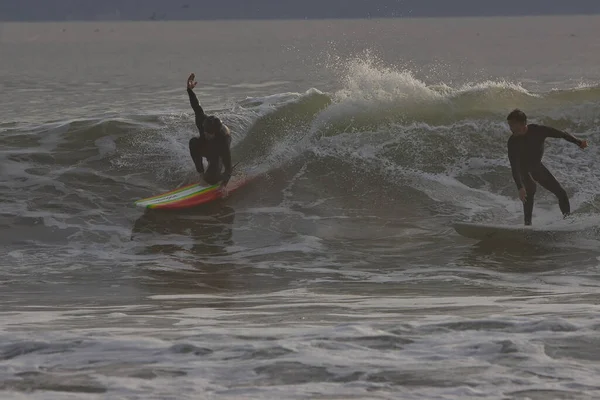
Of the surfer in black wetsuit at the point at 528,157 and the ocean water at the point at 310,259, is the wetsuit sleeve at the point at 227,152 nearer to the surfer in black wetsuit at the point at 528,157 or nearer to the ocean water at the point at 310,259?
the ocean water at the point at 310,259

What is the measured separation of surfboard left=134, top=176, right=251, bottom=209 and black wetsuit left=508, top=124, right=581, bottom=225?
4.70 metres

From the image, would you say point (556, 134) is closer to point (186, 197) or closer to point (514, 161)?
point (514, 161)

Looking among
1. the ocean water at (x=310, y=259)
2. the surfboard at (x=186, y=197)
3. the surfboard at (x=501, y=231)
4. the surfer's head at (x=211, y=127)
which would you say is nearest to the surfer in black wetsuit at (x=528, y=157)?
the surfboard at (x=501, y=231)

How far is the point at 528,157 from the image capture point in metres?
12.5

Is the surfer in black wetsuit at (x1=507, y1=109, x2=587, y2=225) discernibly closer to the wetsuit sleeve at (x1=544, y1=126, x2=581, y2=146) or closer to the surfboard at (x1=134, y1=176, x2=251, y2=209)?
the wetsuit sleeve at (x1=544, y1=126, x2=581, y2=146)

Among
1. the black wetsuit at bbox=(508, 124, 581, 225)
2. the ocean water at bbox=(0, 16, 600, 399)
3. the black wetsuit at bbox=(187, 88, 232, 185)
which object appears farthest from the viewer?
the black wetsuit at bbox=(187, 88, 232, 185)

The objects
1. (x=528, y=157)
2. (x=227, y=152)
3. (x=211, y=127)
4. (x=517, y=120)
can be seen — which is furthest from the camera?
(x=227, y=152)

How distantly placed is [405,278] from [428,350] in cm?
467

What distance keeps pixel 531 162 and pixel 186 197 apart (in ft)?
16.7

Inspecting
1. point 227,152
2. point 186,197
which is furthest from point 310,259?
point 186,197

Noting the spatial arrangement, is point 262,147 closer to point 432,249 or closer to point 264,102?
point 264,102

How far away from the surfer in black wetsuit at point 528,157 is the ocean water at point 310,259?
→ 459mm

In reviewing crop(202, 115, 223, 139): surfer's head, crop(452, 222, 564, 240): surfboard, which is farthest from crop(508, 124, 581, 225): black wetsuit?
crop(202, 115, 223, 139): surfer's head

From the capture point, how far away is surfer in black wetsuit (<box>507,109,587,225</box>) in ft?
40.2
